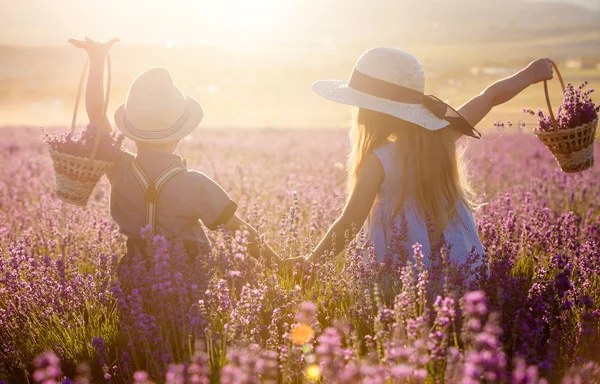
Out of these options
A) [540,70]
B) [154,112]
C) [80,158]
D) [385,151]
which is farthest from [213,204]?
[540,70]

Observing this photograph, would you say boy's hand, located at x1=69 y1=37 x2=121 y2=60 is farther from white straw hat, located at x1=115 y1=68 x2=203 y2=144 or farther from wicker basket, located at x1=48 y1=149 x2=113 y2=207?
wicker basket, located at x1=48 y1=149 x2=113 y2=207

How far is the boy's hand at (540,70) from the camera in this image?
3.46m

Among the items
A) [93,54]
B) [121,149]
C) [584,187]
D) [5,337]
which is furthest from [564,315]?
[584,187]

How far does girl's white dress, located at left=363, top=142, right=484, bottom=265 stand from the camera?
3188 mm

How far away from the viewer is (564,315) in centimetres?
257

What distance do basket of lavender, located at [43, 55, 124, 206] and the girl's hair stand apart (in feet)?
4.87

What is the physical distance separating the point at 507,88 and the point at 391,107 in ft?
3.03

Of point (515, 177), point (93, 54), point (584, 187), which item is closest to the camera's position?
point (93, 54)

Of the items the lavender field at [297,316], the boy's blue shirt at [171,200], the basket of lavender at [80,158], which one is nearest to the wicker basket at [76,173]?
Result: the basket of lavender at [80,158]

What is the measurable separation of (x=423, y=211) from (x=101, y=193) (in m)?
4.77

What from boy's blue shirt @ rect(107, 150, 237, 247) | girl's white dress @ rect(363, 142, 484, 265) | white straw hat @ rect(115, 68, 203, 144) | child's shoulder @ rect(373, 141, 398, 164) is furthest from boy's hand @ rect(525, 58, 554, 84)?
white straw hat @ rect(115, 68, 203, 144)

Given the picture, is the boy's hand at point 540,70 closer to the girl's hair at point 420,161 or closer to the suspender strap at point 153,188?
the girl's hair at point 420,161

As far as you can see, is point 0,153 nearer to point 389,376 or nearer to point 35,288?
point 35,288

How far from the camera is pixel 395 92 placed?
3184mm
